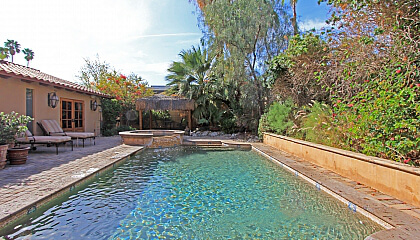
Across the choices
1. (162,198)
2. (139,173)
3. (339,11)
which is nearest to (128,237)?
(162,198)

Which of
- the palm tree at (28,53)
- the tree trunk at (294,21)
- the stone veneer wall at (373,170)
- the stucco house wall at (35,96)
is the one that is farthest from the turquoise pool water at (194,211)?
the palm tree at (28,53)

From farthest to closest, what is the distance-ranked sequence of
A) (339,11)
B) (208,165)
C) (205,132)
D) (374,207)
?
(205,132) < (208,165) < (339,11) < (374,207)

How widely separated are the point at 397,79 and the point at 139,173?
5.89 m

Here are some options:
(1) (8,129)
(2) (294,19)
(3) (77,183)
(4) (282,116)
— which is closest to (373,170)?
(3) (77,183)

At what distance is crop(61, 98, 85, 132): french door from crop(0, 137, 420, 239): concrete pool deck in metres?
5.65

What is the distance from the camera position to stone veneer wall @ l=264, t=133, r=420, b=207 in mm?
3439

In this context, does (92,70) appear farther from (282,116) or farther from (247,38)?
(282,116)

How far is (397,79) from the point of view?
414 cm

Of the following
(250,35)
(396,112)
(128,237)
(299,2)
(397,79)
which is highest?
(299,2)

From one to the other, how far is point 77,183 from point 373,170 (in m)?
5.52

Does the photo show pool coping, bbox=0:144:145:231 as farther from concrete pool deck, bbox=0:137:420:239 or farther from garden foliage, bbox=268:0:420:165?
garden foliage, bbox=268:0:420:165

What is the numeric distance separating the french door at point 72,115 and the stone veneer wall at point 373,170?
1147cm

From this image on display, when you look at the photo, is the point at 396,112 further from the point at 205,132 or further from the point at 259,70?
the point at 205,132

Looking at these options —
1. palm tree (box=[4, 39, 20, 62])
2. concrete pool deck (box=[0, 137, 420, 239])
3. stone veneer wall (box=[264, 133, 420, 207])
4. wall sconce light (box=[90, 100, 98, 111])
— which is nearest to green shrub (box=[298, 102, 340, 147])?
stone veneer wall (box=[264, 133, 420, 207])
